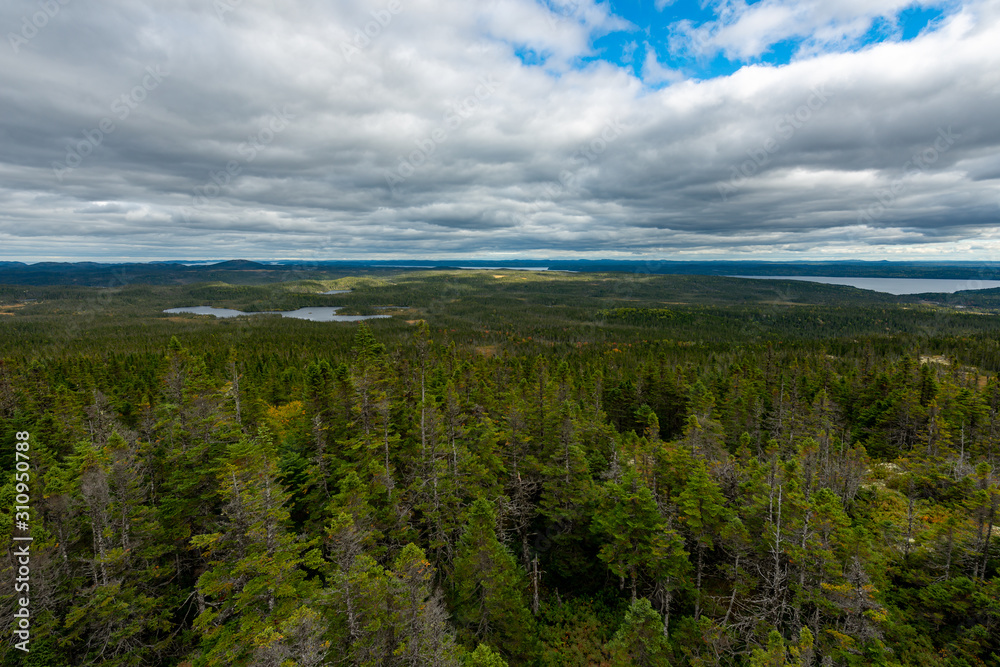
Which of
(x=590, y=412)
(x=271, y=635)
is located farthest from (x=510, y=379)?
(x=271, y=635)

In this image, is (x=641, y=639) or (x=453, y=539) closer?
(x=641, y=639)

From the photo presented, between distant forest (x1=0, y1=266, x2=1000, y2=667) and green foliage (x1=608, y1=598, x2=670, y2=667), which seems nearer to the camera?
distant forest (x1=0, y1=266, x2=1000, y2=667)

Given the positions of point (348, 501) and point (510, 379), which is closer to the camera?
point (348, 501)

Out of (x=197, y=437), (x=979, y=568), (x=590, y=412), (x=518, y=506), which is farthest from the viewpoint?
(x=590, y=412)

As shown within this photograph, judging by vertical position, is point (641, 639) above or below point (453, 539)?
above

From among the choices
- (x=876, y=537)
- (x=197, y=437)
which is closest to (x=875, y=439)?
(x=876, y=537)

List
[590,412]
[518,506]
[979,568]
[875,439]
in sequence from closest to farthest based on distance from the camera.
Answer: [979,568] < [518,506] < [590,412] < [875,439]

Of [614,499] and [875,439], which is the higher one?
[614,499]

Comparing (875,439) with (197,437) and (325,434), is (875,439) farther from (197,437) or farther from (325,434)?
(197,437)

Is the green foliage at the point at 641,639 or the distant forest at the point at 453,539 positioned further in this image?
the green foliage at the point at 641,639

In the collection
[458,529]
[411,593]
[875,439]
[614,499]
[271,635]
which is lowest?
[875,439]
